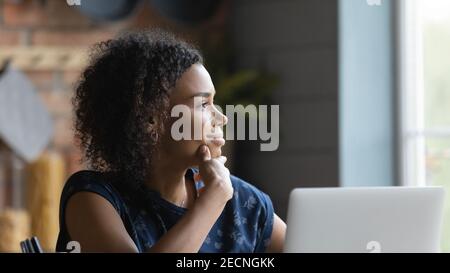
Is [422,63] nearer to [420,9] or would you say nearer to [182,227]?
[420,9]

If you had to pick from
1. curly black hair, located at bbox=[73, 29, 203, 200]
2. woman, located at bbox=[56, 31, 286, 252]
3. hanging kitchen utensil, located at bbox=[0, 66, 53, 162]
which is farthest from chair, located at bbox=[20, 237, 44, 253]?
hanging kitchen utensil, located at bbox=[0, 66, 53, 162]

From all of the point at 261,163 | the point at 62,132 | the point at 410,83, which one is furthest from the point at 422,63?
the point at 62,132

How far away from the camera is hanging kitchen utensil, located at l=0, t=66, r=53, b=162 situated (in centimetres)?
253

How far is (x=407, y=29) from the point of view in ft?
9.11

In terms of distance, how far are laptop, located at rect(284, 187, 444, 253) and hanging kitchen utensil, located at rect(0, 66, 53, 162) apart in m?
1.66

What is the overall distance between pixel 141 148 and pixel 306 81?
5.62ft

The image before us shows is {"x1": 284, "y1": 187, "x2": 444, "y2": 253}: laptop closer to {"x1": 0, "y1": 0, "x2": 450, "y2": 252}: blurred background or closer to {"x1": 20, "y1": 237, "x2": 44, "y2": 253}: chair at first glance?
{"x1": 20, "y1": 237, "x2": 44, "y2": 253}: chair

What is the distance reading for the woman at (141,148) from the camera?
Result: 106cm

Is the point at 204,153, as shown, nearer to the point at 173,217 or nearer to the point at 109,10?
the point at 173,217

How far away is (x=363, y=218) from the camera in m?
1.01

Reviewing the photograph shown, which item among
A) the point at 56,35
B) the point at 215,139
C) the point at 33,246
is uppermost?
the point at 56,35

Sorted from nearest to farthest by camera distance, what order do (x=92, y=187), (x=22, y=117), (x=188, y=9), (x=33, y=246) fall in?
(x=33, y=246)
(x=92, y=187)
(x=22, y=117)
(x=188, y=9)

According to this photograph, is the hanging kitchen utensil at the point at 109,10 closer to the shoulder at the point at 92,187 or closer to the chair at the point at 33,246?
the shoulder at the point at 92,187

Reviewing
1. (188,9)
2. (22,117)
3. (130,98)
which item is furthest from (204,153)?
(188,9)
